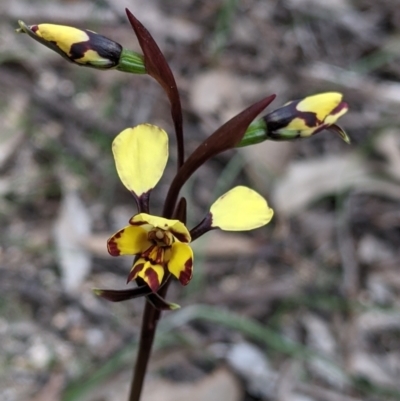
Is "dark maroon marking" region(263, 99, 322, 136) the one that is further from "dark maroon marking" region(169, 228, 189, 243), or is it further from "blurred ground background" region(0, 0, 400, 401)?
"blurred ground background" region(0, 0, 400, 401)

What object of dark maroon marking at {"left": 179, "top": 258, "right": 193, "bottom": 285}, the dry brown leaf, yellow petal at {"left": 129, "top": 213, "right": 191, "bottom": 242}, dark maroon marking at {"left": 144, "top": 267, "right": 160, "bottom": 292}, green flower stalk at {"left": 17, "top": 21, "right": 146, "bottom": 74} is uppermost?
green flower stalk at {"left": 17, "top": 21, "right": 146, "bottom": 74}

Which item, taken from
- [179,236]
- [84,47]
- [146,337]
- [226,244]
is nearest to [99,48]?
[84,47]

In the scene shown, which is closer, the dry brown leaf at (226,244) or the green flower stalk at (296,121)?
the green flower stalk at (296,121)

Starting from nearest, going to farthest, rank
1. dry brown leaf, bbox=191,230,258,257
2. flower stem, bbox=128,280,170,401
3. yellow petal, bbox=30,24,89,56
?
1. yellow petal, bbox=30,24,89,56
2. flower stem, bbox=128,280,170,401
3. dry brown leaf, bbox=191,230,258,257

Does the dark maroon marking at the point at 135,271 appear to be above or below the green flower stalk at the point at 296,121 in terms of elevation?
below

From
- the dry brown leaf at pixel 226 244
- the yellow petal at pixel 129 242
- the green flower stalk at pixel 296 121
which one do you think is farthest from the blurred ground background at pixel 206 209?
the green flower stalk at pixel 296 121

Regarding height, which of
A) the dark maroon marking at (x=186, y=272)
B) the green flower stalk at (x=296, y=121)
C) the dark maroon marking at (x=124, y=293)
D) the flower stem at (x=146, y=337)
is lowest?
the flower stem at (x=146, y=337)

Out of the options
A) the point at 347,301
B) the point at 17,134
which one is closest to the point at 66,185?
the point at 17,134

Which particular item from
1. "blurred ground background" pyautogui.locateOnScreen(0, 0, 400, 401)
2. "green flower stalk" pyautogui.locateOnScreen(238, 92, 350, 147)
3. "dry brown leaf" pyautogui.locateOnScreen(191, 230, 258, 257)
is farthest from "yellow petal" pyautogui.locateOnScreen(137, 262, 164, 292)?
"dry brown leaf" pyautogui.locateOnScreen(191, 230, 258, 257)

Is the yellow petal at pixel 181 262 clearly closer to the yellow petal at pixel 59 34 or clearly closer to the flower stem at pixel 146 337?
the flower stem at pixel 146 337

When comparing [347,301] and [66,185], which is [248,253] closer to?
[347,301]
